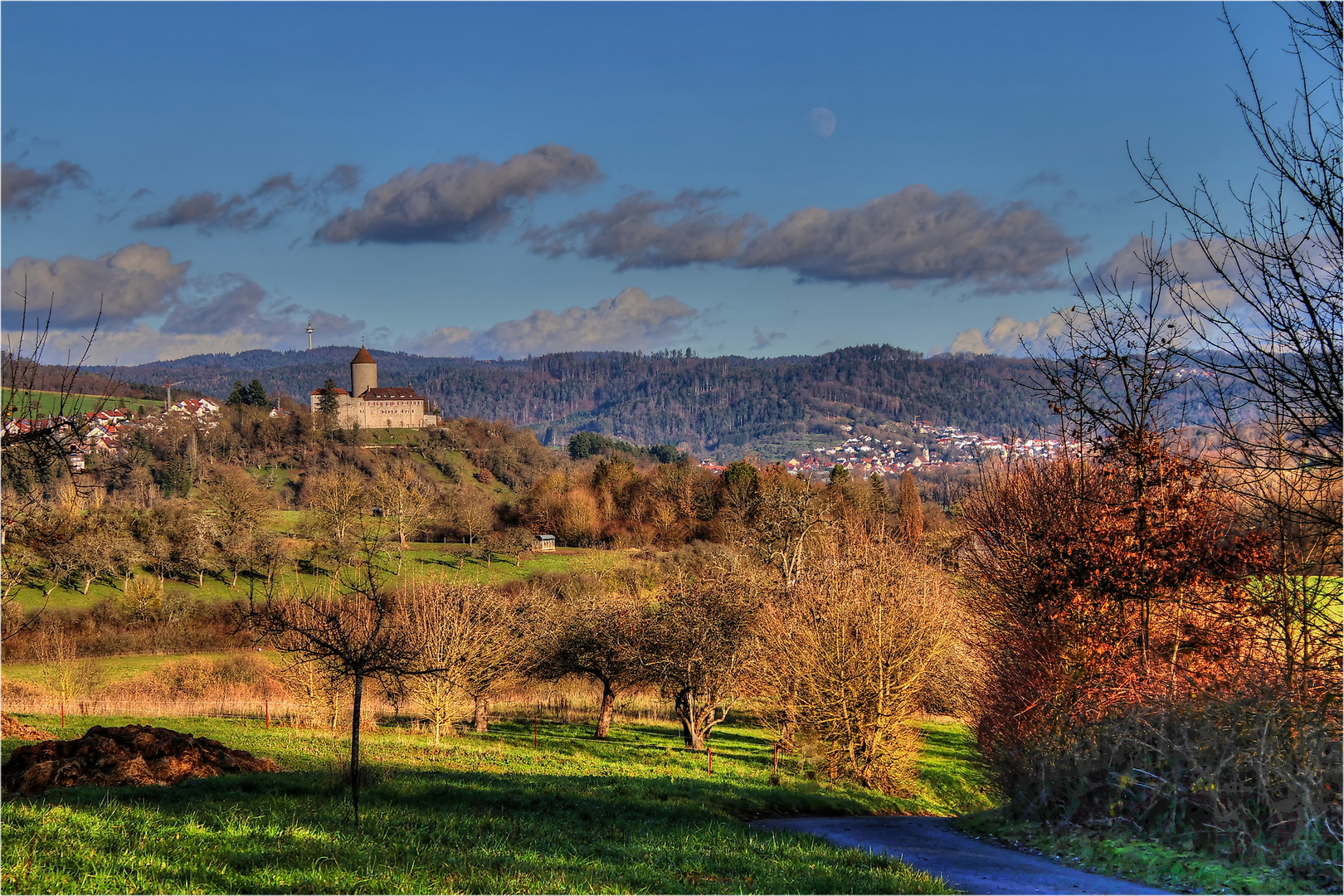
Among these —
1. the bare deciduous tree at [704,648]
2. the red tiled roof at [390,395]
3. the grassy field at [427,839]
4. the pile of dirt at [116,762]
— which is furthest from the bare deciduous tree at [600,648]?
the red tiled roof at [390,395]

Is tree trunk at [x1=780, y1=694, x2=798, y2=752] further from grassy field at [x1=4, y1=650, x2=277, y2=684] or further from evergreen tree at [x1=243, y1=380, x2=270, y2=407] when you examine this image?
evergreen tree at [x1=243, y1=380, x2=270, y2=407]

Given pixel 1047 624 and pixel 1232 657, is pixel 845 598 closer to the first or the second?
pixel 1047 624

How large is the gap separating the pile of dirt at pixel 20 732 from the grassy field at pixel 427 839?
427 cm

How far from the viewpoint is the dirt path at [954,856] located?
1018cm

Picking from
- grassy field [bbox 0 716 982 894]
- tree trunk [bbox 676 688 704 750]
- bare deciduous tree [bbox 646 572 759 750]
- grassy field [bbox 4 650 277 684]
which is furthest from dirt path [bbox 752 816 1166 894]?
grassy field [bbox 4 650 277 684]

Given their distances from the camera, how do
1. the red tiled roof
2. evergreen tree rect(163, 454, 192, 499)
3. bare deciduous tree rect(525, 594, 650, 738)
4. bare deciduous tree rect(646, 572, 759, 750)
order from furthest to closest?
the red tiled roof → evergreen tree rect(163, 454, 192, 499) → bare deciduous tree rect(525, 594, 650, 738) → bare deciduous tree rect(646, 572, 759, 750)

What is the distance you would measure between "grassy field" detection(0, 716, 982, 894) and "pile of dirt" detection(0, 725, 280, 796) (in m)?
1.40

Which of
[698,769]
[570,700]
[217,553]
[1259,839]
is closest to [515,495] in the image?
[217,553]

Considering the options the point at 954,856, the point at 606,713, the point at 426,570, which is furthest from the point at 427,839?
the point at 426,570

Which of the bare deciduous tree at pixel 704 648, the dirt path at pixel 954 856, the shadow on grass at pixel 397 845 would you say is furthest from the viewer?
the bare deciduous tree at pixel 704 648

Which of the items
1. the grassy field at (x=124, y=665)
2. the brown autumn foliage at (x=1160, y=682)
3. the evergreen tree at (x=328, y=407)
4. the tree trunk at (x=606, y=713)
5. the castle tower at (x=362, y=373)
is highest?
the castle tower at (x=362, y=373)

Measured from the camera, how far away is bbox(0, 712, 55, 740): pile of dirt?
2136cm

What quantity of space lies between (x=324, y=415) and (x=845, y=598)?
12839 cm

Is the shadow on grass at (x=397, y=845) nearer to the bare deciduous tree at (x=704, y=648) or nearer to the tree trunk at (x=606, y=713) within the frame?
the bare deciduous tree at (x=704, y=648)
